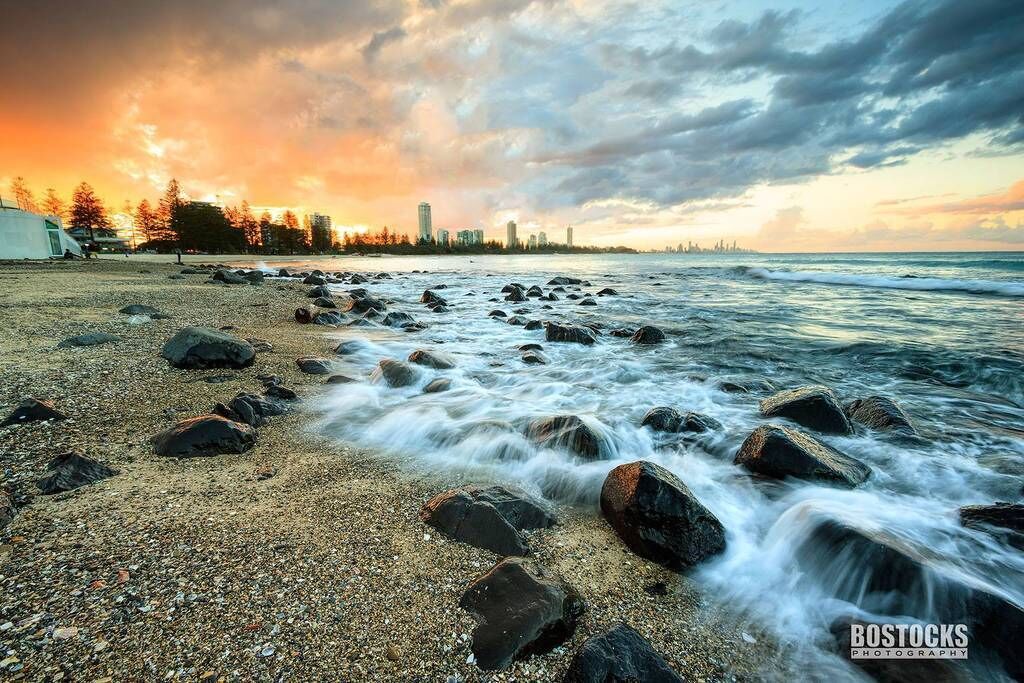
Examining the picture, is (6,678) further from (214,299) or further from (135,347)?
(214,299)

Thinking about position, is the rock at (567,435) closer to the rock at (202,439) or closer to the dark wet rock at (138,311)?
the rock at (202,439)

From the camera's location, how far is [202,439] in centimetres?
348

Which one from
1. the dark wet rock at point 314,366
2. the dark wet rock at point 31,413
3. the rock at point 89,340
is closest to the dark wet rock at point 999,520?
the dark wet rock at point 314,366

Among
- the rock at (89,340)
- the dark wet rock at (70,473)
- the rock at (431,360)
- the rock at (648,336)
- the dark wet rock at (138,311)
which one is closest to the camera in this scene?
the dark wet rock at (70,473)

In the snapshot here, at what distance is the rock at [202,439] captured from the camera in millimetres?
3414

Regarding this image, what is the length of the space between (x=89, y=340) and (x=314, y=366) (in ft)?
11.5

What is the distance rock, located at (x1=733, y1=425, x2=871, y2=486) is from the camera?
355 centimetres

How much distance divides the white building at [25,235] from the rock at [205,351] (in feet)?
120

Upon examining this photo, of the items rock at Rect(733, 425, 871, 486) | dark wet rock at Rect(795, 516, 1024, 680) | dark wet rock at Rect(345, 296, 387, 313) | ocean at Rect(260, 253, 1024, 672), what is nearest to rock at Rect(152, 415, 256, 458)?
ocean at Rect(260, 253, 1024, 672)

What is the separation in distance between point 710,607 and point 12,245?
144 feet

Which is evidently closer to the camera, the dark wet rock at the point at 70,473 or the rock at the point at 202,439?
the dark wet rock at the point at 70,473

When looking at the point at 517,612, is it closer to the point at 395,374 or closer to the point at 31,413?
the point at 395,374

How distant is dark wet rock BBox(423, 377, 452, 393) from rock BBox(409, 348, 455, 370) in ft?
2.67

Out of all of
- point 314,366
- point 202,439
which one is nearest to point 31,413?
point 202,439
